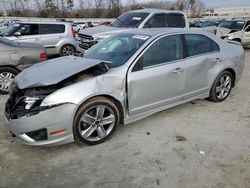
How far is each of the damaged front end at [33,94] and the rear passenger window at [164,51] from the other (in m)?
0.82

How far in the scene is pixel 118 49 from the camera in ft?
13.5

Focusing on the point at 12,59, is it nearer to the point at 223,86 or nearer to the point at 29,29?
the point at 29,29

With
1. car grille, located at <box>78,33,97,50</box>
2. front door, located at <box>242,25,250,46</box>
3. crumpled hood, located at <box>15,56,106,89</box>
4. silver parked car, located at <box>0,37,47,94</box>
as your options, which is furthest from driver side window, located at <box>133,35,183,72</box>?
front door, located at <box>242,25,250,46</box>

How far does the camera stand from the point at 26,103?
3098mm

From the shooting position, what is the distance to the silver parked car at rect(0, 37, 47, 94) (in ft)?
18.4

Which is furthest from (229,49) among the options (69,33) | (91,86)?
(69,33)

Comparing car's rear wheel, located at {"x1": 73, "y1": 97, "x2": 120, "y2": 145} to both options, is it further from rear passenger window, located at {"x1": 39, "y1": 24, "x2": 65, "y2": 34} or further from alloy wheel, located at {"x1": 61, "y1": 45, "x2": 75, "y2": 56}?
rear passenger window, located at {"x1": 39, "y1": 24, "x2": 65, "y2": 34}

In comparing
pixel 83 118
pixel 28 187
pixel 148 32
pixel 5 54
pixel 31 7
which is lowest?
pixel 28 187

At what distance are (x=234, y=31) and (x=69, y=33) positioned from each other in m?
Result: 8.34

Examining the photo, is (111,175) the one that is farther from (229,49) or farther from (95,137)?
(229,49)

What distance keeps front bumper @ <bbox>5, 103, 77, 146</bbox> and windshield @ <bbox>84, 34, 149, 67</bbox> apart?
1.07 meters

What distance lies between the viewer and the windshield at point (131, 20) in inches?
344

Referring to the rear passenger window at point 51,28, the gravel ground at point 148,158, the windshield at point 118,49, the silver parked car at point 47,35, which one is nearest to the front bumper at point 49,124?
the gravel ground at point 148,158

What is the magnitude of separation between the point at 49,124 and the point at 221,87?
356 centimetres
